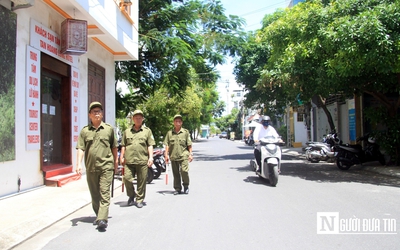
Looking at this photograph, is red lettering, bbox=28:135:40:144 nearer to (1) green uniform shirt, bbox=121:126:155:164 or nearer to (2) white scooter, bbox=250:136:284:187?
(1) green uniform shirt, bbox=121:126:155:164

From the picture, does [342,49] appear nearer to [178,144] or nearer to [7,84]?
[178,144]

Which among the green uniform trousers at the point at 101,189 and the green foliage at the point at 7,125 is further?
the green foliage at the point at 7,125

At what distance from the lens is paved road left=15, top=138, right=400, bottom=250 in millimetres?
4559

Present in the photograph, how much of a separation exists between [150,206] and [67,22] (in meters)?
5.42

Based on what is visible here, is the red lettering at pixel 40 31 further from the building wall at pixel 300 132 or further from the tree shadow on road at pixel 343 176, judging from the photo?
the building wall at pixel 300 132

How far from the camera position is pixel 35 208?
634cm

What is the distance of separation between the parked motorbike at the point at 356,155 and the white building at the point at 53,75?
28.0 ft

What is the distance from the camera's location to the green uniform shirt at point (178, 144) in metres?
7.76

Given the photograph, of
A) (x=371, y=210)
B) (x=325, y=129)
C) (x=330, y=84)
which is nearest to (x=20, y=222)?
(x=371, y=210)

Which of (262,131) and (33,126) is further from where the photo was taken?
(262,131)

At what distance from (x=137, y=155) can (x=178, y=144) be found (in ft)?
4.93

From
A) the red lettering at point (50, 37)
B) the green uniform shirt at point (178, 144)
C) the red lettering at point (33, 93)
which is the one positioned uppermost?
the red lettering at point (50, 37)

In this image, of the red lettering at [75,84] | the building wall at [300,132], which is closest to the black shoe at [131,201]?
the red lettering at [75,84]

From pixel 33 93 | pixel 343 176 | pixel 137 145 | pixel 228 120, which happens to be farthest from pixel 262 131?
pixel 228 120
